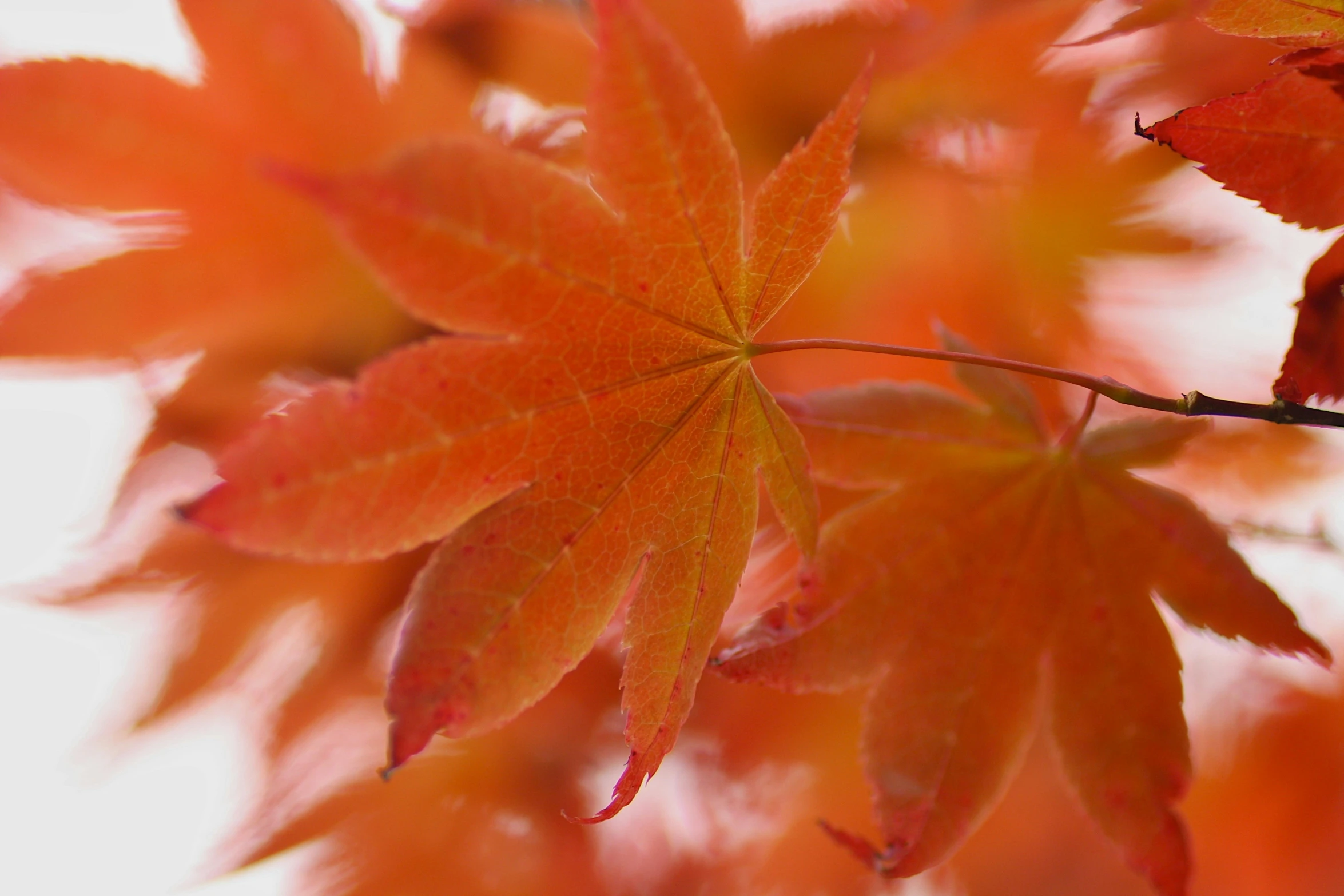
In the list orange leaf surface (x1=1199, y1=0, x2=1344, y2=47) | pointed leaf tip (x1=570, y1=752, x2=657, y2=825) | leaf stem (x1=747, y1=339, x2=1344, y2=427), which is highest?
orange leaf surface (x1=1199, y1=0, x2=1344, y2=47)

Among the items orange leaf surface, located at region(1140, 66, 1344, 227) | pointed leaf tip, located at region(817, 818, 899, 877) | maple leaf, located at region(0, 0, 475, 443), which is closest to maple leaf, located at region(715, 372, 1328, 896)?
pointed leaf tip, located at region(817, 818, 899, 877)

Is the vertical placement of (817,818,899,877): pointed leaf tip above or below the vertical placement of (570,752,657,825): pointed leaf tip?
below

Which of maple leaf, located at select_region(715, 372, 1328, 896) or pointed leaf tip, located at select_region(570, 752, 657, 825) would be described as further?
maple leaf, located at select_region(715, 372, 1328, 896)

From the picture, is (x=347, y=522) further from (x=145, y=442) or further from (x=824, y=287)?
(x=824, y=287)

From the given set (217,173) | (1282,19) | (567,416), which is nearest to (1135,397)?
(1282,19)

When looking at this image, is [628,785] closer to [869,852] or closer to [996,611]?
[869,852]

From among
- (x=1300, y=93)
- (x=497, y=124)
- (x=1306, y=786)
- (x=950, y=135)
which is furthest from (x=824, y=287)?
(x=1306, y=786)

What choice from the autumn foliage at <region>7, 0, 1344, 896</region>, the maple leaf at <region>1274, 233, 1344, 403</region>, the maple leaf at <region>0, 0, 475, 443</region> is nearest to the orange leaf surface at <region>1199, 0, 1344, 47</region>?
the autumn foliage at <region>7, 0, 1344, 896</region>

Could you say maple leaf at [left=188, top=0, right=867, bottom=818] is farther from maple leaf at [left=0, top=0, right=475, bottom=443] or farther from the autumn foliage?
maple leaf at [left=0, top=0, right=475, bottom=443]
